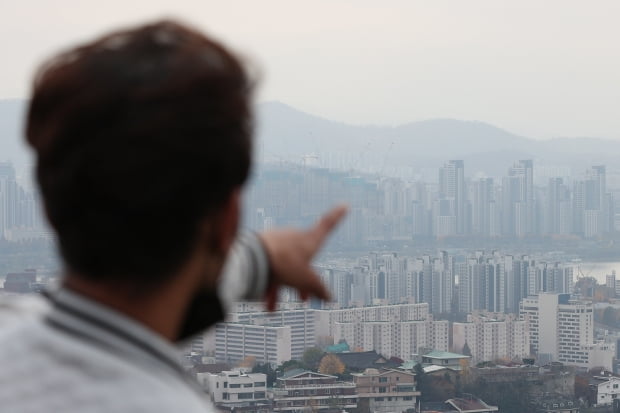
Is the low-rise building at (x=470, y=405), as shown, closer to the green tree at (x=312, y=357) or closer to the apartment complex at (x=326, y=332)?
the green tree at (x=312, y=357)

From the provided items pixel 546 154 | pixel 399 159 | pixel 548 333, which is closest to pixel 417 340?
pixel 548 333

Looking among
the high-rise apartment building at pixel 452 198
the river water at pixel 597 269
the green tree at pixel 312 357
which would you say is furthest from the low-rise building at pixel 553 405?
the high-rise apartment building at pixel 452 198

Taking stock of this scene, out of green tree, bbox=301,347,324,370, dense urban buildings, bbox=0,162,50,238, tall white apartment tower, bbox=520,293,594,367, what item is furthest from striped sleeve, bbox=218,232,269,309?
dense urban buildings, bbox=0,162,50,238

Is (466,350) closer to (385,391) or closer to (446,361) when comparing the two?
(446,361)

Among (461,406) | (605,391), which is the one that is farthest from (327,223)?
(605,391)

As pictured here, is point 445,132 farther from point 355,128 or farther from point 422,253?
point 422,253
